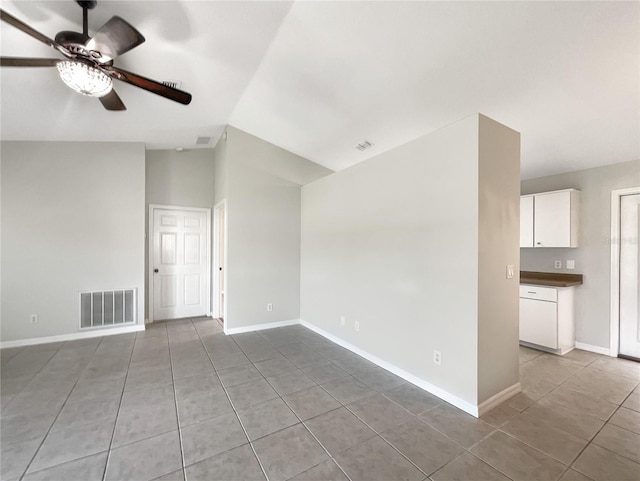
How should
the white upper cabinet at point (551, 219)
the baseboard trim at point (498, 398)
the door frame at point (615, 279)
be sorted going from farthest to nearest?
the white upper cabinet at point (551, 219) < the door frame at point (615, 279) < the baseboard trim at point (498, 398)

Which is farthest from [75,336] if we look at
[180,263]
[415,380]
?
[415,380]

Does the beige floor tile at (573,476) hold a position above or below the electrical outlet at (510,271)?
below

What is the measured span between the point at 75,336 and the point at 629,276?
7216 mm

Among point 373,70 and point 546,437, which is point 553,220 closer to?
point 546,437

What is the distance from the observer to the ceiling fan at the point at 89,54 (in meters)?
1.63

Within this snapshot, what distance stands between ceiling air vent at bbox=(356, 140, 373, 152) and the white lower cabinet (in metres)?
2.80

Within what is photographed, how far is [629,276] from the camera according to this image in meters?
3.21

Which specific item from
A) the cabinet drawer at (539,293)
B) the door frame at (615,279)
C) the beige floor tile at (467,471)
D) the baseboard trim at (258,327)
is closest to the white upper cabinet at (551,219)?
the door frame at (615,279)

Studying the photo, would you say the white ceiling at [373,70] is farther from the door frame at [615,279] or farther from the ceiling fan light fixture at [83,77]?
the door frame at [615,279]

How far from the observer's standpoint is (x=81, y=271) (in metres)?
3.91

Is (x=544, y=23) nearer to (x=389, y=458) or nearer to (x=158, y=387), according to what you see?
(x=389, y=458)

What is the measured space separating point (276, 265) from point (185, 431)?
273 cm

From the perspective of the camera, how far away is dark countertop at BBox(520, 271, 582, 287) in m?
3.35

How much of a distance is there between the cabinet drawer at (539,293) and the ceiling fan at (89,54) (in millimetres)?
4614
